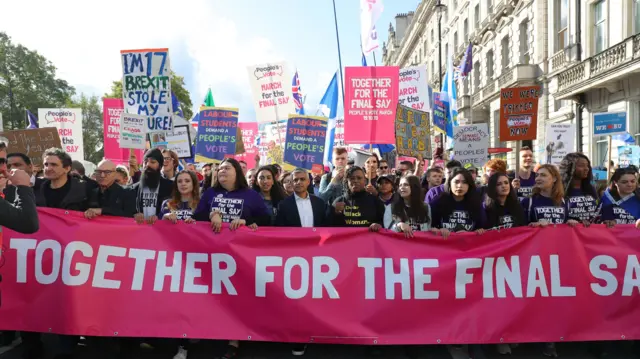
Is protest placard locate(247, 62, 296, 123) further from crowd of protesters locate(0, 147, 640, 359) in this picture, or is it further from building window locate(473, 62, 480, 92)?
building window locate(473, 62, 480, 92)

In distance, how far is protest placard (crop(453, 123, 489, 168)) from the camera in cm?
1015

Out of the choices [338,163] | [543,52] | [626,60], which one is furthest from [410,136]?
[543,52]

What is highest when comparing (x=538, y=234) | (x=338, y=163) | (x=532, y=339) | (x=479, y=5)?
(x=479, y=5)

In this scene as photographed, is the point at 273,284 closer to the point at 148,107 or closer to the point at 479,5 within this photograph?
the point at 148,107

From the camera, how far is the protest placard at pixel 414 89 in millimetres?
12305

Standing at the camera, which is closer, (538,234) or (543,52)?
(538,234)

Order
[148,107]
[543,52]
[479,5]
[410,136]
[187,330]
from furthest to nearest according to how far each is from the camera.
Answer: [479,5]
[543,52]
[410,136]
[148,107]
[187,330]

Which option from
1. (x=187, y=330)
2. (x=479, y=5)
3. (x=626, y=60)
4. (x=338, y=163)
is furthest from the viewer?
(x=479, y=5)

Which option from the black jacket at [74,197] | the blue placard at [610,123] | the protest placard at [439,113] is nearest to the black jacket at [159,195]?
the black jacket at [74,197]

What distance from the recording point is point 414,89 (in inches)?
486

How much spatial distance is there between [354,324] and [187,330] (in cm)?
140

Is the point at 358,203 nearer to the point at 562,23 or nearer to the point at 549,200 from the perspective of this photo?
the point at 549,200

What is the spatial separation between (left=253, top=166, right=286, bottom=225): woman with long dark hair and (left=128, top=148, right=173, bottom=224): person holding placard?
0.95 m

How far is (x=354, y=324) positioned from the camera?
183 inches
